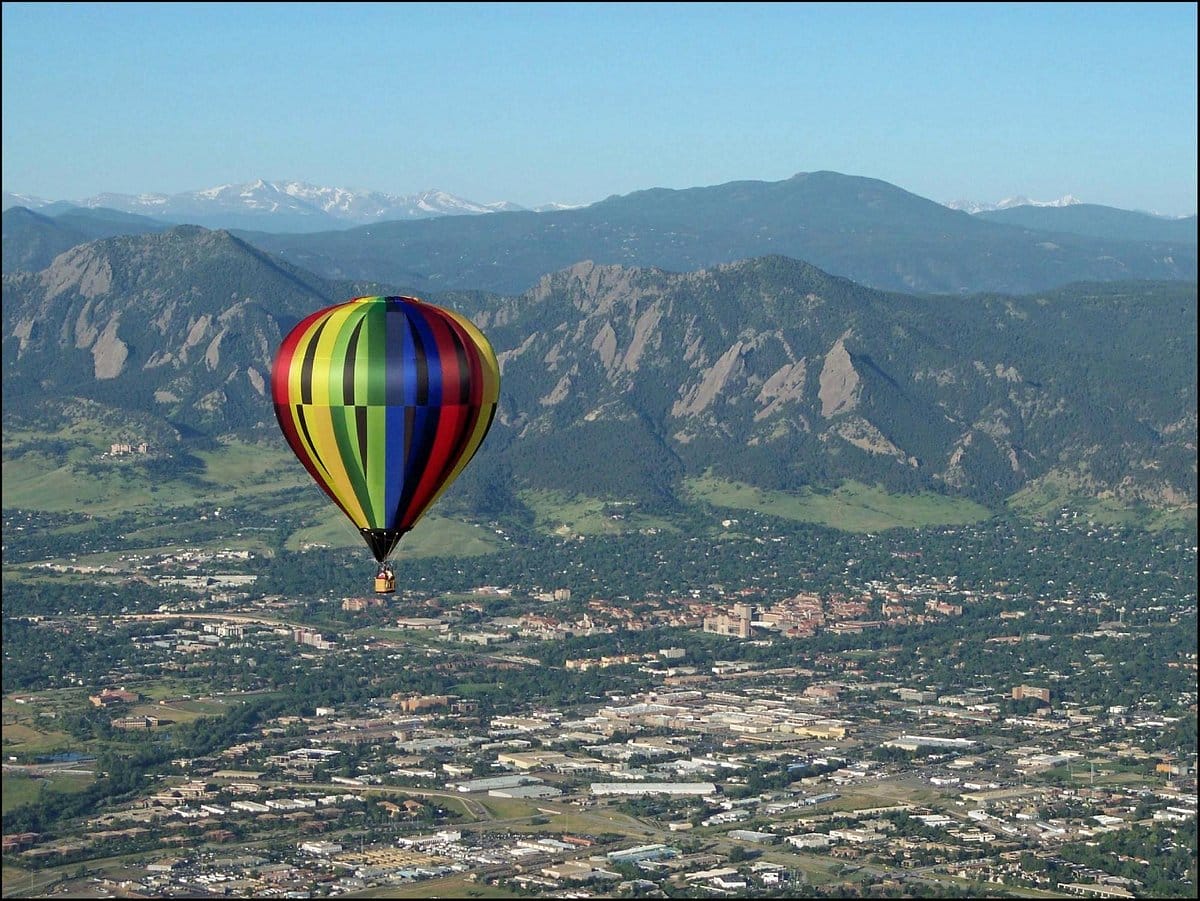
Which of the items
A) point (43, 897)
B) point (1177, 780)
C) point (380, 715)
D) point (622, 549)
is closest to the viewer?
point (43, 897)

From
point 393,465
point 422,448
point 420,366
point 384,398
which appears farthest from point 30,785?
point 420,366

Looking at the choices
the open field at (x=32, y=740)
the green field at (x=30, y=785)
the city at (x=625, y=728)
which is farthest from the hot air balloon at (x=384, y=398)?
the open field at (x=32, y=740)

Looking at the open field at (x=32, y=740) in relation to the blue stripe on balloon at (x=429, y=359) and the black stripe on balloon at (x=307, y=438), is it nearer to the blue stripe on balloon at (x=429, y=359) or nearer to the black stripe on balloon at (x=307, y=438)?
the black stripe on balloon at (x=307, y=438)

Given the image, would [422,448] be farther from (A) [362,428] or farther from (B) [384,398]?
(B) [384,398]

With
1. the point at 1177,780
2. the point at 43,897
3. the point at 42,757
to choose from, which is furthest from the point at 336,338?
the point at 1177,780

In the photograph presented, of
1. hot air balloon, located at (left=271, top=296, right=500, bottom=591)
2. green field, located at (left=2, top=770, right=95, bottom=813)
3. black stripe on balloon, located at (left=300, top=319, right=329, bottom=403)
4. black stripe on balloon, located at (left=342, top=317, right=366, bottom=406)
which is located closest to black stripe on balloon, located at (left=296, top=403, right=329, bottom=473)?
hot air balloon, located at (left=271, top=296, right=500, bottom=591)

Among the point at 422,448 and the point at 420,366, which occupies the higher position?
the point at 420,366

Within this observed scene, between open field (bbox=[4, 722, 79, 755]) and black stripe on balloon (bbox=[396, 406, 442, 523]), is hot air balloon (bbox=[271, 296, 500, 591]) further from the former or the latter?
open field (bbox=[4, 722, 79, 755])

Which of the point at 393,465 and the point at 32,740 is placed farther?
the point at 32,740

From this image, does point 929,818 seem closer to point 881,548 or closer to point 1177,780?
point 1177,780
